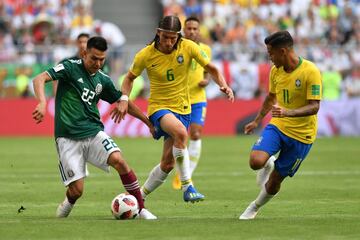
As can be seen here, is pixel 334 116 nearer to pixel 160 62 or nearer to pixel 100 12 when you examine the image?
pixel 100 12

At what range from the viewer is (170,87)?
44.5 ft

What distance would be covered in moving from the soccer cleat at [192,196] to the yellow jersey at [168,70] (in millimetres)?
1274

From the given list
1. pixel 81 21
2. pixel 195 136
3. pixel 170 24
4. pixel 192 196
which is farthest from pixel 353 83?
pixel 192 196

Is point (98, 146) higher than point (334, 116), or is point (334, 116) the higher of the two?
point (98, 146)

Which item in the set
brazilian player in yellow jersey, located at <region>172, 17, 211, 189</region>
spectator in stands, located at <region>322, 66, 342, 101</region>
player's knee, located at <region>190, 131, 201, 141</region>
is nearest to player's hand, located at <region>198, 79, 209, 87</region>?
brazilian player in yellow jersey, located at <region>172, 17, 211, 189</region>

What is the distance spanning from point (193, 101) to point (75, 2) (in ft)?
55.7

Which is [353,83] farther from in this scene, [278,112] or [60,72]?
[60,72]

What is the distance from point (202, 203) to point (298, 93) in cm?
A: 286

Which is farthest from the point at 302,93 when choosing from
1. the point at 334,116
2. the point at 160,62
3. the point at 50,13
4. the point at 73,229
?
the point at 50,13

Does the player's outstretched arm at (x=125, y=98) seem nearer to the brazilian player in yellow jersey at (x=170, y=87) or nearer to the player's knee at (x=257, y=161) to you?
the brazilian player in yellow jersey at (x=170, y=87)

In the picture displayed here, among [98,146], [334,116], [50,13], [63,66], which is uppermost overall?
[63,66]

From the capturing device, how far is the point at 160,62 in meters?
13.4

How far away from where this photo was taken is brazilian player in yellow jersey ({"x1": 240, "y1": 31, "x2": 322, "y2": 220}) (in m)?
11.7

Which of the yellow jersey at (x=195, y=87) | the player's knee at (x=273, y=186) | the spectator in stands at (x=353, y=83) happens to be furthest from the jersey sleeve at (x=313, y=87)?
the spectator in stands at (x=353, y=83)
